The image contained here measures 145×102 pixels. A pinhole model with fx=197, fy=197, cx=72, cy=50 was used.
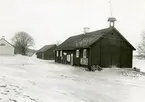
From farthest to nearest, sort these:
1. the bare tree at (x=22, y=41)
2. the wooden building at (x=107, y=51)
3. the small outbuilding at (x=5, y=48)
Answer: the bare tree at (x=22, y=41)
the small outbuilding at (x=5, y=48)
the wooden building at (x=107, y=51)

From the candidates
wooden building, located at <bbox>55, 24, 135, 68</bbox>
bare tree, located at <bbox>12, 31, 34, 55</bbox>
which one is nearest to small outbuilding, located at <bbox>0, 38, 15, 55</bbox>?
bare tree, located at <bbox>12, 31, 34, 55</bbox>

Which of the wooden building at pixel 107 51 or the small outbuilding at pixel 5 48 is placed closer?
the wooden building at pixel 107 51

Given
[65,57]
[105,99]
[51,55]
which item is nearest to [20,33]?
[51,55]

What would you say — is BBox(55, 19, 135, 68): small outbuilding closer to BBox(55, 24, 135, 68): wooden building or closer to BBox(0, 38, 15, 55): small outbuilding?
BBox(55, 24, 135, 68): wooden building

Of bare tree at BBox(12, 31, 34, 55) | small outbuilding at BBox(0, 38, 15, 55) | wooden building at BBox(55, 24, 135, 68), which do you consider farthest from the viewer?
bare tree at BBox(12, 31, 34, 55)

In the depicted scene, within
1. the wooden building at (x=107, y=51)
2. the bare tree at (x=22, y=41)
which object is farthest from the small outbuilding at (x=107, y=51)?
the bare tree at (x=22, y=41)

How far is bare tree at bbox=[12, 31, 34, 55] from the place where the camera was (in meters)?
82.4

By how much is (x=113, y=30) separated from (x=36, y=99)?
22.6 meters

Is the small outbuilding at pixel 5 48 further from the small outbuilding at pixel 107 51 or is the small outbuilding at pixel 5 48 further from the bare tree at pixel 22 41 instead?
the small outbuilding at pixel 107 51

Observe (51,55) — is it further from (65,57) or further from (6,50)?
(65,57)

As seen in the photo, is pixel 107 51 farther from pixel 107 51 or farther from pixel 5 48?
pixel 5 48

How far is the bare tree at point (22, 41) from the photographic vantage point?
8238 cm

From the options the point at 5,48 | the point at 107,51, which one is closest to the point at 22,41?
the point at 5,48

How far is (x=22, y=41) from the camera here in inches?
3265
